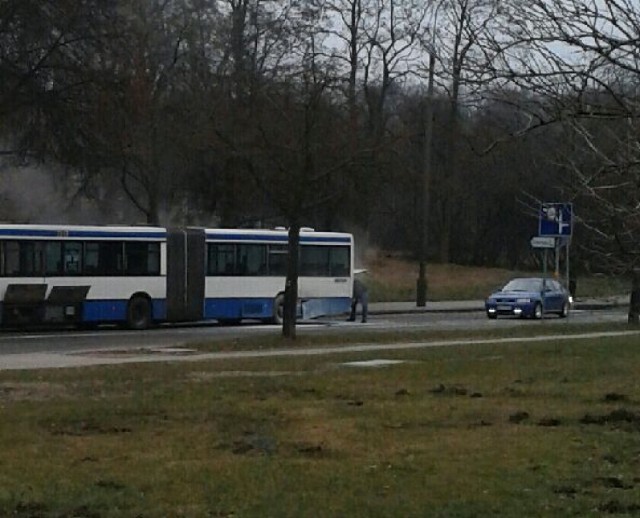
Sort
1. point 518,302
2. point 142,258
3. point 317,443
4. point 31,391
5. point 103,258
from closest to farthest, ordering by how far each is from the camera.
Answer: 1. point 317,443
2. point 31,391
3. point 103,258
4. point 142,258
5. point 518,302

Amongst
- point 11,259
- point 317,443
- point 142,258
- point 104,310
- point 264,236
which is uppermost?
point 264,236

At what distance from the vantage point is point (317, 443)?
1225 centimetres

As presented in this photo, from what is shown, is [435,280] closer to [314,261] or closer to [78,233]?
[314,261]

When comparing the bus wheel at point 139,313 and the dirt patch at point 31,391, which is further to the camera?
the bus wheel at point 139,313

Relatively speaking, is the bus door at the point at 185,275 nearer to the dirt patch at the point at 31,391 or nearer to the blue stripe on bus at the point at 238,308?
Result: the blue stripe on bus at the point at 238,308

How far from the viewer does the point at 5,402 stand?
15.5 meters

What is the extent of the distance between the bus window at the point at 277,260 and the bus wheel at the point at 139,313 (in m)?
4.24

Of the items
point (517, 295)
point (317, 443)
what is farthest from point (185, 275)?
point (317, 443)

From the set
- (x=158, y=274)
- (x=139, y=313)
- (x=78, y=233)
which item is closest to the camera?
(x=78, y=233)

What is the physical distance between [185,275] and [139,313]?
1.73 metres

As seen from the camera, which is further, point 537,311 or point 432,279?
point 432,279

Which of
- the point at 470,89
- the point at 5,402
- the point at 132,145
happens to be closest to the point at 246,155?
the point at 132,145

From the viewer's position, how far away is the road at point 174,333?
28000 millimetres

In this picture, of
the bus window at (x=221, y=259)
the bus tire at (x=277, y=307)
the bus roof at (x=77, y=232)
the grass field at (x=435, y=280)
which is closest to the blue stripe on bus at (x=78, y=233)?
the bus roof at (x=77, y=232)
